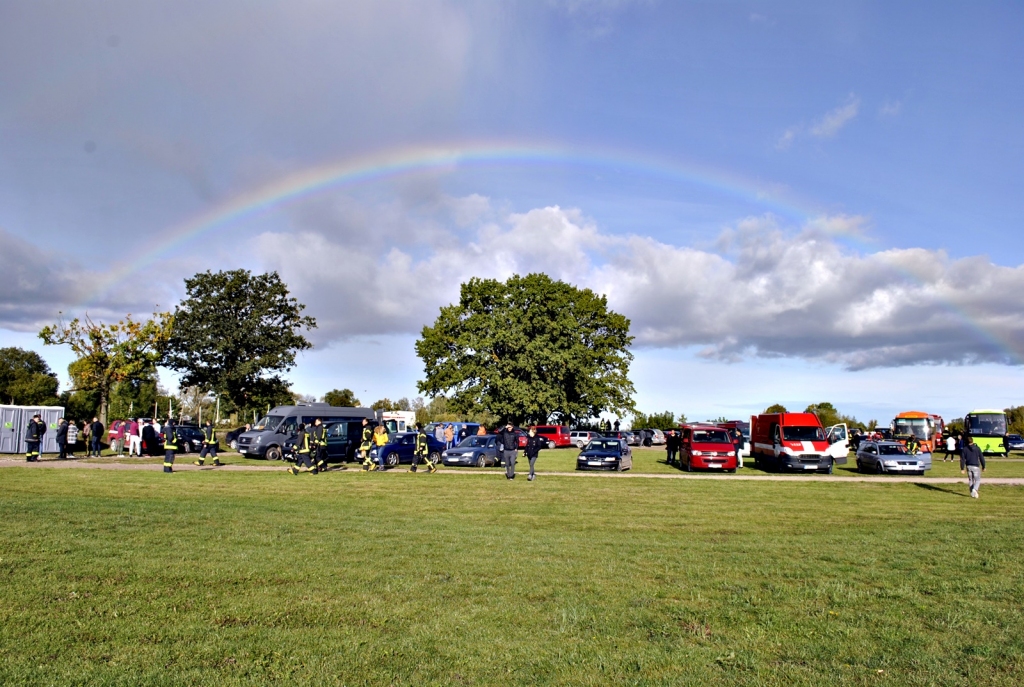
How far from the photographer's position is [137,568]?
334 inches

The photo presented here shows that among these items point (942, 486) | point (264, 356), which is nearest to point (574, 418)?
point (264, 356)

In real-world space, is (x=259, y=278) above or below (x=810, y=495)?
above

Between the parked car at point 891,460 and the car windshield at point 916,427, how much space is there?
27.0 metres

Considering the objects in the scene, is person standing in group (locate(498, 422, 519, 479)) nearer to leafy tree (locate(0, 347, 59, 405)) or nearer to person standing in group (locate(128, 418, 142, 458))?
person standing in group (locate(128, 418, 142, 458))

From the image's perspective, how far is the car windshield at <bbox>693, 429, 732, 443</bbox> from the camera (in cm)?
3138

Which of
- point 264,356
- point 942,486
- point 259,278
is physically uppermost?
point 259,278

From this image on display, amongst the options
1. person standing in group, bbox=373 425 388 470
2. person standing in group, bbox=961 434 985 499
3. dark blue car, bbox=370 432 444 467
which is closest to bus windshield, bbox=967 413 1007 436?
person standing in group, bbox=961 434 985 499

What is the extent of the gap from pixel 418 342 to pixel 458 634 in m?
54.7

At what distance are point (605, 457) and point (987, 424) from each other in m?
34.3

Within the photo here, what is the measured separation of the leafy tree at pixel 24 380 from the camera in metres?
78.7

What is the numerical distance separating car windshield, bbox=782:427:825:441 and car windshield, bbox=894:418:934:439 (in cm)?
2771

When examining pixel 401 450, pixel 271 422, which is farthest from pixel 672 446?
pixel 271 422

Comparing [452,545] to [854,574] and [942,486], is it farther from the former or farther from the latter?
[942,486]

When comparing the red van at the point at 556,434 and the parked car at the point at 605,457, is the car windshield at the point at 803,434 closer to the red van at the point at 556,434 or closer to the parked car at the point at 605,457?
the parked car at the point at 605,457
